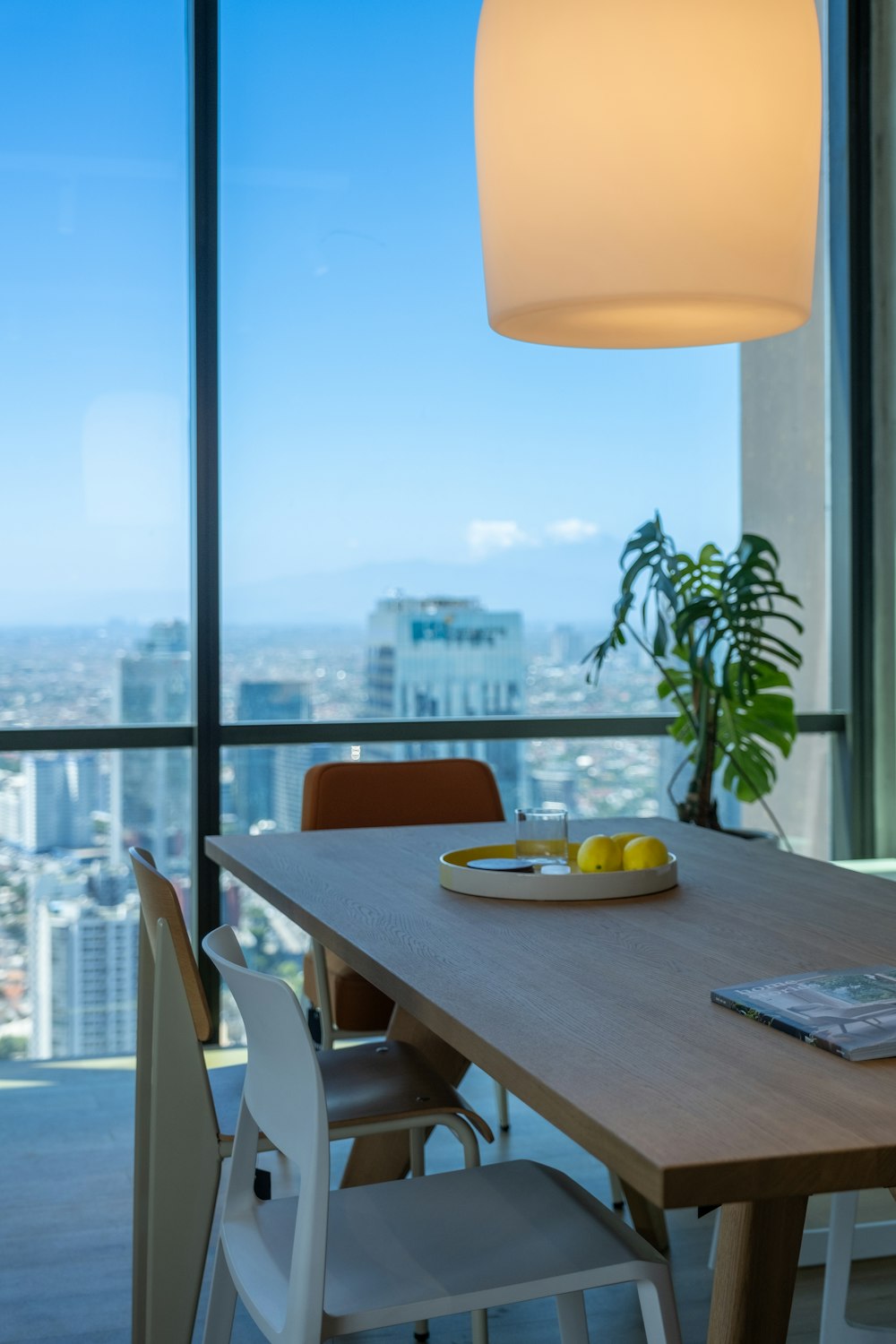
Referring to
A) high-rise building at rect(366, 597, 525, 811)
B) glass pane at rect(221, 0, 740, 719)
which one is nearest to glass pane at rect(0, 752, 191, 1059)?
glass pane at rect(221, 0, 740, 719)

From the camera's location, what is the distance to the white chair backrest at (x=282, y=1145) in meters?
1.34

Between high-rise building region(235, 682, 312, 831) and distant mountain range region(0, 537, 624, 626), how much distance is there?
0.68 feet

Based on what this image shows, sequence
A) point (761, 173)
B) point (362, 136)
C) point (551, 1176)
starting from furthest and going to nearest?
point (362, 136)
point (761, 173)
point (551, 1176)

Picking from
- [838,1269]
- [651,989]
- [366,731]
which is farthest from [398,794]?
[651,989]

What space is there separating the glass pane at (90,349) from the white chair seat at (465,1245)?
9.00ft

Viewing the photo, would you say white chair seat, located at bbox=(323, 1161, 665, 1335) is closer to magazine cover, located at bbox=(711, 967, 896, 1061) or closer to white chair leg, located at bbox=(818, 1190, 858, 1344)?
magazine cover, located at bbox=(711, 967, 896, 1061)

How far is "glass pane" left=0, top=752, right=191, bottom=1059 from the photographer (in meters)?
4.10

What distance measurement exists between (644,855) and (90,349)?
8.48 feet

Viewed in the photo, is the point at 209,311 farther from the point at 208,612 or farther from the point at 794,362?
the point at 794,362

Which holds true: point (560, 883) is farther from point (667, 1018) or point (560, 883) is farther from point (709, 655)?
point (709, 655)

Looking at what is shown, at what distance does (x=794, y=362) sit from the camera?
4863mm

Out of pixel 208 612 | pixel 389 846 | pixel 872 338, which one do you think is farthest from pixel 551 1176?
pixel 872 338

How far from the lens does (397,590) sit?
4.43m

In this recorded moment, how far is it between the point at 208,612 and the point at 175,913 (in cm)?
236
